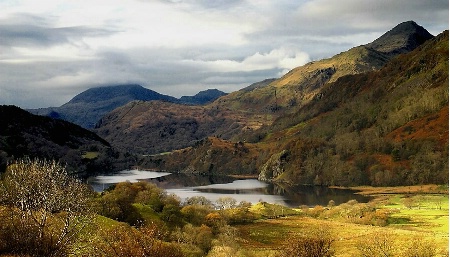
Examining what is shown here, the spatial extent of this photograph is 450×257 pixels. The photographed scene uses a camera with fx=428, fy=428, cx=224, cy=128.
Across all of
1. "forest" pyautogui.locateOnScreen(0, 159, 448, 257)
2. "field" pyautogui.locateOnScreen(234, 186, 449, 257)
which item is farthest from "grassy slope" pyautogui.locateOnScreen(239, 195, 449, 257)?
"forest" pyautogui.locateOnScreen(0, 159, 448, 257)

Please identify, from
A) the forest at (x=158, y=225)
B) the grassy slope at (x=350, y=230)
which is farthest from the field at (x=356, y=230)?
the forest at (x=158, y=225)

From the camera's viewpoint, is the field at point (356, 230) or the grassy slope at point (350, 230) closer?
the field at point (356, 230)

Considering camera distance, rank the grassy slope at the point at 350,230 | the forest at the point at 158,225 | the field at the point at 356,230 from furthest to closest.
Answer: the grassy slope at the point at 350,230 < the field at the point at 356,230 < the forest at the point at 158,225

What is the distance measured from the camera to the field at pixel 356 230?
321 feet

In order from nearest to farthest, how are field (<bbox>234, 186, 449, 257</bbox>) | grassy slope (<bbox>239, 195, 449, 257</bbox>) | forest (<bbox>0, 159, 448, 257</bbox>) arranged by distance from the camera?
forest (<bbox>0, 159, 448, 257</bbox>), field (<bbox>234, 186, 449, 257</bbox>), grassy slope (<bbox>239, 195, 449, 257</bbox>)

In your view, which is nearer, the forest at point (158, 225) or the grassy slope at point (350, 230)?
the forest at point (158, 225)

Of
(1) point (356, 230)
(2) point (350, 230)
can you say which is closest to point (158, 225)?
(2) point (350, 230)

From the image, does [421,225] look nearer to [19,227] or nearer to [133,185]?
[133,185]

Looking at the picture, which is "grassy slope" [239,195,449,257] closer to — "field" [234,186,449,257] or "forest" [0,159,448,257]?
"field" [234,186,449,257]

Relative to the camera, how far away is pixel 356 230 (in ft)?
431

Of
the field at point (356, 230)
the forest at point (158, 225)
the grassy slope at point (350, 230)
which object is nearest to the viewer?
the forest at point (158, 225)

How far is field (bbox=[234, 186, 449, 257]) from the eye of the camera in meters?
97.9

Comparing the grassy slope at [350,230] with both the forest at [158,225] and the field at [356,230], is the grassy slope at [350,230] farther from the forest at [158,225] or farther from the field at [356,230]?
the forest at [158,225]

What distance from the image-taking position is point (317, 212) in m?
181
